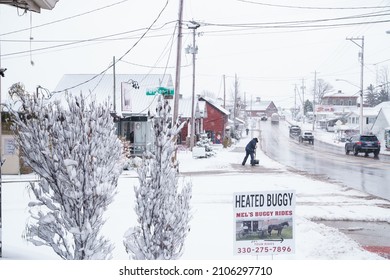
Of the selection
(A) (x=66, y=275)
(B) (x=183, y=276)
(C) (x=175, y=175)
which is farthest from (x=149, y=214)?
(A) (x=66, y=275)

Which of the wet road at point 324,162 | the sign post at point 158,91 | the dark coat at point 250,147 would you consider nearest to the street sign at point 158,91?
the sign post at point 158,91

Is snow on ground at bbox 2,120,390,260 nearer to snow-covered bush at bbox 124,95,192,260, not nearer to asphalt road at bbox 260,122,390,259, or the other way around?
asphalt road at bbox 260,122,390,259

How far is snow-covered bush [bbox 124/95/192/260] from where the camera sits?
3.43 m

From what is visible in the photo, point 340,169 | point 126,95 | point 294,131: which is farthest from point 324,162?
point 126,95

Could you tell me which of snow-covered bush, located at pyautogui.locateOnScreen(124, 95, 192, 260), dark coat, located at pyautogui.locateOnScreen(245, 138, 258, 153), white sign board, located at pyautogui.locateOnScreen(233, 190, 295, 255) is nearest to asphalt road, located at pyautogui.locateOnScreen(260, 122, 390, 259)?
dark coat, located at pyautogui.locateOnScreen(245, 138, 258, 153)

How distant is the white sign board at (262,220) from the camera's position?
385 cm

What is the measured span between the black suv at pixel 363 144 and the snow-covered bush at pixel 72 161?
272 inches

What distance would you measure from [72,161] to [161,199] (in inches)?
33.9

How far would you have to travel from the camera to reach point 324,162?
7.15 m

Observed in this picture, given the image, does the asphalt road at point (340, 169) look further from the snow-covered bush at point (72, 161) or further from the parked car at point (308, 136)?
the snow-covered bush at point (72, 161)

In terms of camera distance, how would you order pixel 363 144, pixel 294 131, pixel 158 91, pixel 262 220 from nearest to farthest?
pixel 262 220 < pixel 158 91 < pixel 294 131 < pixel 363 144

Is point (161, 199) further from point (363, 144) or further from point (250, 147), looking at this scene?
point (363, 144)

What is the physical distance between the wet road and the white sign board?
1.63m

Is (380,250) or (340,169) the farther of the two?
(340,169)
